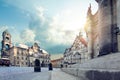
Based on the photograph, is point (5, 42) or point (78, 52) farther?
point (5, 42)

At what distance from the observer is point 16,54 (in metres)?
80.4

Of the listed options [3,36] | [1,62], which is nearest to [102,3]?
[1,62]

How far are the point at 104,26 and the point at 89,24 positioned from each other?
28.0 feet

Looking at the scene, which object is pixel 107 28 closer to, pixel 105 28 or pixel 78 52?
pixel 105 28

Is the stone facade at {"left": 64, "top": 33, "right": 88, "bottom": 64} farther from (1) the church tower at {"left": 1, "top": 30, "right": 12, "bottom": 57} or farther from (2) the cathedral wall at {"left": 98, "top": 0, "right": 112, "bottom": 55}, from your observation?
(2) the cathedral wall at {"left": 98, "top": 0, "right": 112, "bottom": 55}

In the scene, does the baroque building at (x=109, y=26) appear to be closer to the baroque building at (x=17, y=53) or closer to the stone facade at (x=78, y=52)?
the stone facade at (x=78, y=52)

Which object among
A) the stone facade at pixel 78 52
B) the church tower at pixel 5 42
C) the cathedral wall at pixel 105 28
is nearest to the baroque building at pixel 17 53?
the church tower at pixel 5 42

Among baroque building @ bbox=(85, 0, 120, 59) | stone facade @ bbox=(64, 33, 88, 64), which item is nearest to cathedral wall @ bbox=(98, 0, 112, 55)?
baroque building @ bbox=(85, 0, 120, 59)

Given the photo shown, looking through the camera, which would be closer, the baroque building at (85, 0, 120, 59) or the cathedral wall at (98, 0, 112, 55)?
the baroque building at (85, 0, 120, 59)

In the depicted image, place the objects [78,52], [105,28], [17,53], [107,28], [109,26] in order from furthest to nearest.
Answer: [17,53]
[78,52]
[105,28]
[107,28]
[109,26]

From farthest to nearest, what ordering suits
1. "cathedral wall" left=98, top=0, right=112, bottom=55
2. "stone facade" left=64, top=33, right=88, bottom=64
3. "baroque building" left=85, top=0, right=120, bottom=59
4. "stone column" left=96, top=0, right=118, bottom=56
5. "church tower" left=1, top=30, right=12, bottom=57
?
"church tower" left=1, top=30, right=12, bottom=57 < "stone facade" left=64, top=33, right=88, bottom=64 < "cathedral wall" left=98, top=0, right=112, bottom=55 < "stone column" left=96, top=0, right=118, bottom=56 < "baroque building" left=85, top=0, right=120, bottom=59

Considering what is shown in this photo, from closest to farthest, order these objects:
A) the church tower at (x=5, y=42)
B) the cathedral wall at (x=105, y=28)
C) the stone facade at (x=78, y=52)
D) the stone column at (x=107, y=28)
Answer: the stone column at (x=107, y=28) < the cathedral wall at (x=105, y=28) < the stone facade at (x=78, y=52) < the church tower at (x=5, y=42)

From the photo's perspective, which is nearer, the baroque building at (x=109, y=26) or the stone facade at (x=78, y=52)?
the baroque building at (x=109, y=26)

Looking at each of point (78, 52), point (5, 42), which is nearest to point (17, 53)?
point (5, 42)
